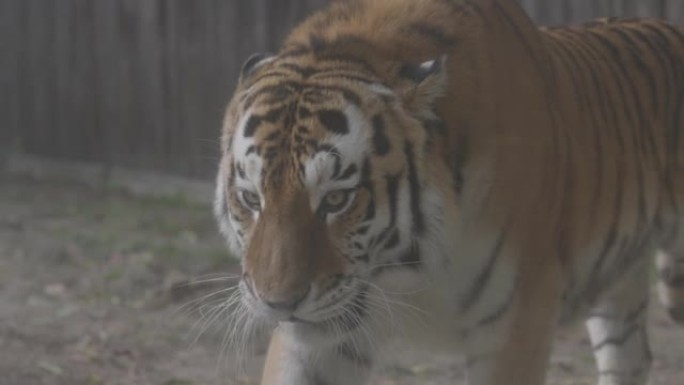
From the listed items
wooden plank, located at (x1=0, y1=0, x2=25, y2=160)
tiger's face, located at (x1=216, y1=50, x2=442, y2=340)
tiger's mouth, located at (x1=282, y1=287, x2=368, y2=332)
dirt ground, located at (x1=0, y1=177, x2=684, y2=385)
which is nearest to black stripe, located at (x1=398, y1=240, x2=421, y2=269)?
tiger's face, located at (x1=216, y1=50, x2=442, y2=340)

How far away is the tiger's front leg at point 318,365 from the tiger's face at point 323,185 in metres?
0.31

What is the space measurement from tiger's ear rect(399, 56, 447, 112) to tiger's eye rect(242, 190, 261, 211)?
403mm

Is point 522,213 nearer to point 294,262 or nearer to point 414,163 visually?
Result: point 414,163

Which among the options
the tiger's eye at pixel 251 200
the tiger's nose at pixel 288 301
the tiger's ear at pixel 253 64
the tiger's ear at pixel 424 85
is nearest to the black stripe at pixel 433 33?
the tiger's ear at pixel 424 85

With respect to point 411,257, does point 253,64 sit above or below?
above

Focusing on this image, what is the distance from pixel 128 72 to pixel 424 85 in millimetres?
6280

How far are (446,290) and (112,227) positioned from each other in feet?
15.5

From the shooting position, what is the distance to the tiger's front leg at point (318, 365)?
159 inches

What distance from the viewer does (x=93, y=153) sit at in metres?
10.0

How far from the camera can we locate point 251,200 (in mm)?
3570

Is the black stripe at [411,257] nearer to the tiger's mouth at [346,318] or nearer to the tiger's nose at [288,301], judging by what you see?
the tiger's mouth at [346,318]

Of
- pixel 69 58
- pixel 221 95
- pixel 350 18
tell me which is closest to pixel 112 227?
pixel 221 95

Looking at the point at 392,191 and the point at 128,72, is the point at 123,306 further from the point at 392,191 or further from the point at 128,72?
the point at 392,191

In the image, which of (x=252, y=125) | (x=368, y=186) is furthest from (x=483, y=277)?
(x=252, y=125)
